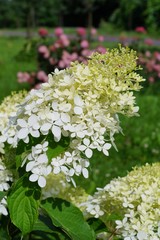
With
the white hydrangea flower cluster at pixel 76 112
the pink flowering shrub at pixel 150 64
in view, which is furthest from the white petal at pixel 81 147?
the pink flowering shrub at pixel 150 64

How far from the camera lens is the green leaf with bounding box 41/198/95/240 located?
1.81 m

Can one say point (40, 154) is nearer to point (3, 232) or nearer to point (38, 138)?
point (38, 138)

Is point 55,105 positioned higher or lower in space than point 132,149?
higher

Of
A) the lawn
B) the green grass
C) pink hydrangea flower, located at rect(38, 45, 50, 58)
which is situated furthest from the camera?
the green grass

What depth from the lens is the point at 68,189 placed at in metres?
2.38

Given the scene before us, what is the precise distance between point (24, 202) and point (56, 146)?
203 millimetres

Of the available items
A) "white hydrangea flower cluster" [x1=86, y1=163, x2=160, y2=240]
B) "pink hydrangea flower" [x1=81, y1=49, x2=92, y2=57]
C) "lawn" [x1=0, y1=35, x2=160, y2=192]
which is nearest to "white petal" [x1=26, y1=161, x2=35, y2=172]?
"white hydrangea flower cluster" [x1=86, y1=163, x2=160, y2=240]

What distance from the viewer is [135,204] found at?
191cm

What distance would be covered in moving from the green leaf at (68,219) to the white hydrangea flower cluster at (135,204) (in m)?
0.11

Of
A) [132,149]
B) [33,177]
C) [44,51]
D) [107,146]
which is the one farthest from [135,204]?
[44,51]

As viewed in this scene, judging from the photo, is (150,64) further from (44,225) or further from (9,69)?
(44,225)

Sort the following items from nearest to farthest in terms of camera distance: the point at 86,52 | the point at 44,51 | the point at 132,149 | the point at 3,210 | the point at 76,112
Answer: the point at 76,112 → the point at 3,210 → the point at 132,149 → the point at 86,52 → the point at 44,51

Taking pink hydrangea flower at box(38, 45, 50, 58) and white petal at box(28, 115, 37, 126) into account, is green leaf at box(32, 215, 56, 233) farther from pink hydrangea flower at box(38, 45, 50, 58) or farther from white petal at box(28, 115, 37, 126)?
pink hydrangea flower at box(38, 45, 50, 58)

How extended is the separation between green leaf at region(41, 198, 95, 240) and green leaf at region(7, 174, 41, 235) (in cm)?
10
